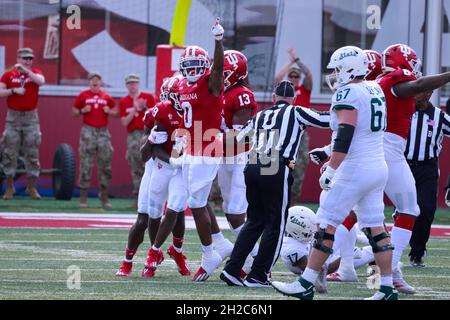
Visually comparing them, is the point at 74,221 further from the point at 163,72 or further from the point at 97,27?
the point at 97,27

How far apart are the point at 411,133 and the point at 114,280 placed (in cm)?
352

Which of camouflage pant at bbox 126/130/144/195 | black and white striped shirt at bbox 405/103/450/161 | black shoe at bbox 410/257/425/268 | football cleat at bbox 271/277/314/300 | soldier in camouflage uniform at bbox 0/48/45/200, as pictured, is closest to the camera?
football cleat at bbox 271/277/314/300

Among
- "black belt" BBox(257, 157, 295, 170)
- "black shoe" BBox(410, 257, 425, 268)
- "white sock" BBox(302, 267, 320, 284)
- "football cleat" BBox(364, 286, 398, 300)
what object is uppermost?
"black belt" BBox(257, 157, 295, 170)

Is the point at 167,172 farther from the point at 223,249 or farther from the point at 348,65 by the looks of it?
the point at 348,65

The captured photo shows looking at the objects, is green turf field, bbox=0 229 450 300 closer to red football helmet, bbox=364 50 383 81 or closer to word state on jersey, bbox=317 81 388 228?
word state on jersey, bbox=317 81 388 228

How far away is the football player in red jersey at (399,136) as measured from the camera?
8.85 metres

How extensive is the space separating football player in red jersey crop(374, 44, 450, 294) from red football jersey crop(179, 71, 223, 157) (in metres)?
1.30

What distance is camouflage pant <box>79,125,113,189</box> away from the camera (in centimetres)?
1695

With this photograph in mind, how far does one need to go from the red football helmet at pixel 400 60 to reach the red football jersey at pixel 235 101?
42.8 inches

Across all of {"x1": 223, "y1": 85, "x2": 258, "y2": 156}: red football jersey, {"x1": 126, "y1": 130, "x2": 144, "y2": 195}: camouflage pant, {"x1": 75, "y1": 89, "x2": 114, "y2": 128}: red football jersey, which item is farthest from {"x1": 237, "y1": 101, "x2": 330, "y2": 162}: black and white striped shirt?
{"x1": 126, "y1": 130, "x2": 144, "y2": 195}: camouflage pant

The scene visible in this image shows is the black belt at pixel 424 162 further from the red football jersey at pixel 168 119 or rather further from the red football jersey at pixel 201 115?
the red football jersey at pixel 168 119

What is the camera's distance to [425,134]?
36.6 feet

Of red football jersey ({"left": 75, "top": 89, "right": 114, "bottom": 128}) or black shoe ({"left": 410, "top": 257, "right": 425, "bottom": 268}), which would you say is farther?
red football jersey ({"left": 75, "top": 89, "right": 114, "bottom": 128})
